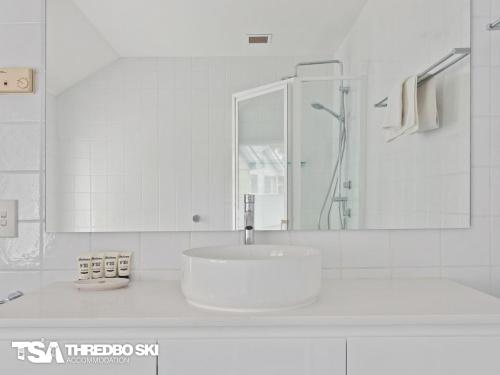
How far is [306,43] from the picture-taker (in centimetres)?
135

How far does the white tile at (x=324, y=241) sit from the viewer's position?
4.50ft

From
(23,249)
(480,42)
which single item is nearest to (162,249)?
(23,249)

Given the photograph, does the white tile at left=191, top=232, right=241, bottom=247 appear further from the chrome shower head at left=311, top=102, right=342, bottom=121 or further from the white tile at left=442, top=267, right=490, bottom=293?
the white tile at left=442, top=267, right=490, bottom=293

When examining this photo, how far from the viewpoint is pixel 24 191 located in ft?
4.46

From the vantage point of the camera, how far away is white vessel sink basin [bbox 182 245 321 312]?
941 mm

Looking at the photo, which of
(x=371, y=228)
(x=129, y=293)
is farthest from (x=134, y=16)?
(x=371, y=228)

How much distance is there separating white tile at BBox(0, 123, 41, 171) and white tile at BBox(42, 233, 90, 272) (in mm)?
228

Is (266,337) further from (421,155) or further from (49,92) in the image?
(49,92)

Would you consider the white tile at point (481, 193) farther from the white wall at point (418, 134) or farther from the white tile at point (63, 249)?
the white tile at point (63, 249)

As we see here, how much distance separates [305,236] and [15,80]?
102cm

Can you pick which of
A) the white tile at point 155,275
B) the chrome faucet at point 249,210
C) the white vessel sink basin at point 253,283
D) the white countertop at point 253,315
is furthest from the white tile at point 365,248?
the white tile at point 155,275

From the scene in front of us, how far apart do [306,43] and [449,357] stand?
0.94 metres

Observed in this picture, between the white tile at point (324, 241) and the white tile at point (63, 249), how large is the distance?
0.66 meters

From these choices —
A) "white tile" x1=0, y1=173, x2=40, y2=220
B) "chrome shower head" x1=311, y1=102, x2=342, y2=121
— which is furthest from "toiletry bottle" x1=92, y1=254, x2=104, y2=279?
"chrome shower head" x1=311, y1=102, x2=342, y2=121
